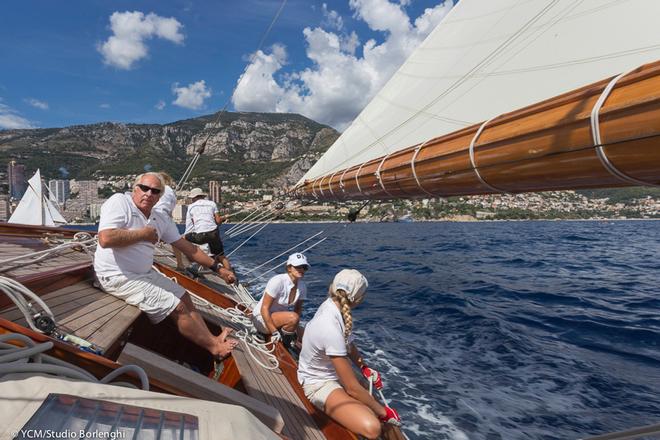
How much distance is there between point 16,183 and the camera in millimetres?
15234

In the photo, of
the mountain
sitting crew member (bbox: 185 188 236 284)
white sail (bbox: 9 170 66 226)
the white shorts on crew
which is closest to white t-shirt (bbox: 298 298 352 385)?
the white shorts on crew

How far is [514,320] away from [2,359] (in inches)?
272

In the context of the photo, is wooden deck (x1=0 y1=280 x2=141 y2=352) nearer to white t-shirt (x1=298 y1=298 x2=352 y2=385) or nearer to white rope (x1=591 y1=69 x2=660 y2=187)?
white t-shirt (x1=298 y1=298 x2=352 y2=385)

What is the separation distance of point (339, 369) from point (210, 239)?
446cm

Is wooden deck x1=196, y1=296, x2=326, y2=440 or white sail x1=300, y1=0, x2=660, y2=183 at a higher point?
white sail x1=300, y1=0, x2=660, y2=183

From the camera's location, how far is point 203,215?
606cm

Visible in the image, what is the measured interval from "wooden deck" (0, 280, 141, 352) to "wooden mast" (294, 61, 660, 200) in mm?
1953

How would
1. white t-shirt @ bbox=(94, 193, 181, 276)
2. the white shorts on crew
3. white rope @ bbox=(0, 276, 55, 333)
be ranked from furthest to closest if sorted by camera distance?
the white shorts on crew, white t-shirt @ bbox=(94, 193, 181, 276), white rope @ bbox=(0, 276, 55, 333)

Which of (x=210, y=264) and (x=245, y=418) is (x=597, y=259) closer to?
(x=210, y=264)

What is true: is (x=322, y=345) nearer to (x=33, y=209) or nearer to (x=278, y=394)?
(x=278, y=394)

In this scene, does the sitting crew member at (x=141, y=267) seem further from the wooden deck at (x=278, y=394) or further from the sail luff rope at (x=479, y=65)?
the sail luff rope at (x=479, y=65)

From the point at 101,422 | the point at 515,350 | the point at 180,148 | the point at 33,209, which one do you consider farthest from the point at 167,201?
the point at 180,148

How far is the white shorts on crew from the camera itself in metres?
2.57

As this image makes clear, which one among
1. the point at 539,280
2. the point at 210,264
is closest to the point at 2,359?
the point at 210,264
